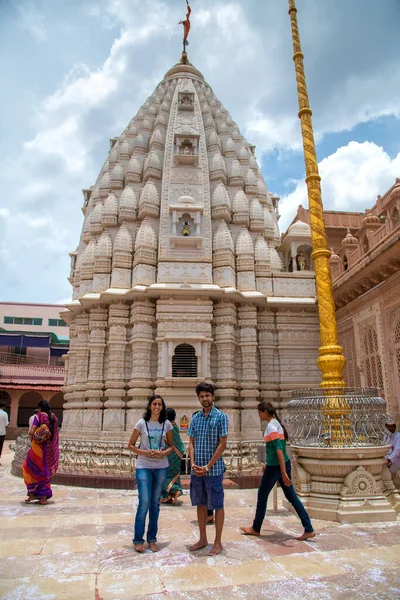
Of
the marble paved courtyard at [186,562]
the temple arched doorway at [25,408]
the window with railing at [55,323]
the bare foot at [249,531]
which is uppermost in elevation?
the window with railing at [55,323]

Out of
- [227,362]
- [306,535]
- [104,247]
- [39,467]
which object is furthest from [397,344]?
[104,247]

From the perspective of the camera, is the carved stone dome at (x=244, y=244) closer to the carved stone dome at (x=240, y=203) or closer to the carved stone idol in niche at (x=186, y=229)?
the carved stone dome at (x=240, y=203)

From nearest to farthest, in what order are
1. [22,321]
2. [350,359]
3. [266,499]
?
[266,499] → [350,359] → [22,321]

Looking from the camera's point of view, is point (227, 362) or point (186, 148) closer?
point (227, 362)

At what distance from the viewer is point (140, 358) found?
15680 millimetres

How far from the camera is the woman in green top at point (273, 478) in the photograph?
5.44m

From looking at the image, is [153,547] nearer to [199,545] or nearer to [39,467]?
[199,545]

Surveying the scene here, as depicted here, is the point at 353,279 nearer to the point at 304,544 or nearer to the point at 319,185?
the point at 319,185

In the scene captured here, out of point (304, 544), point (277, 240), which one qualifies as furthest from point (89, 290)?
point (304, 544)

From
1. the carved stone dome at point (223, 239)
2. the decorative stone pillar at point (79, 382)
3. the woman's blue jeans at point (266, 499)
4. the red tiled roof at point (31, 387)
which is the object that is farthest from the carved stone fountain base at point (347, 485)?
the red tiled roof at point (31, 387)

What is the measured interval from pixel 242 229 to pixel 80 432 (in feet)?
33.7

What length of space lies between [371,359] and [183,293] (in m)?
6.79

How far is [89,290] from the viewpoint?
1748cm

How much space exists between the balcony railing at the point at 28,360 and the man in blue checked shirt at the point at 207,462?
3913 centimetres
